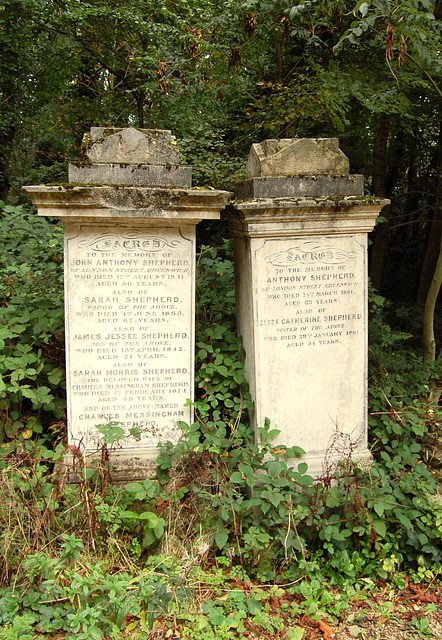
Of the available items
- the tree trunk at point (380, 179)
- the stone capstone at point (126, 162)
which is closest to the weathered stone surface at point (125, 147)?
the stone capstone at point (126, 162)

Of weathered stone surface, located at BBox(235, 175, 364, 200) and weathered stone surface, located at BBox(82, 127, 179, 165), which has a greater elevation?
weathered stone surface, located at BBox(82, 127, 179, 165)

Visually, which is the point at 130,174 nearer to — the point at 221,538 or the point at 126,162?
the point at 126,162

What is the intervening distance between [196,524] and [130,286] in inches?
61.5

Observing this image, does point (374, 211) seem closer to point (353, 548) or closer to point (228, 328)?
point (228, 328)

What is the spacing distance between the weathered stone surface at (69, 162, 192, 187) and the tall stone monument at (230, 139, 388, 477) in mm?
464

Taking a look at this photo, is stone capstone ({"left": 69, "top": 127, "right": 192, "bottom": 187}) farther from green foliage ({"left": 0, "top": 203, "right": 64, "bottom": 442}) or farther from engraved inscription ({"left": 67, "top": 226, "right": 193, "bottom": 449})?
green foliage ({"left": 0, "top": 203, "right": 64, "bottom": 442})

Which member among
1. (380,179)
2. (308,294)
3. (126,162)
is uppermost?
(380,179)

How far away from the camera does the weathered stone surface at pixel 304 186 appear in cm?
329

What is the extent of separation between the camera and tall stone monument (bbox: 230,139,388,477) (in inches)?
131

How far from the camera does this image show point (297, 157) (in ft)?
11.1

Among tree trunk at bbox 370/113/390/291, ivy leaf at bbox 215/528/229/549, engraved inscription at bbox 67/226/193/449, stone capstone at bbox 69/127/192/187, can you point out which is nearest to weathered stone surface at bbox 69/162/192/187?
stone capstone at bbox 69/127/192/187

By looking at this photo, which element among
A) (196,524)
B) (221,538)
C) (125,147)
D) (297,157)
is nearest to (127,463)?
(196,524)

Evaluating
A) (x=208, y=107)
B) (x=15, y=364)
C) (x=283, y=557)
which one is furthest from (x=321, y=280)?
(x=208, y=107)

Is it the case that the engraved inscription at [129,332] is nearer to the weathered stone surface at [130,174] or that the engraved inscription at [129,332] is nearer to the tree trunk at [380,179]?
the weathered stone surface at [130,174]
